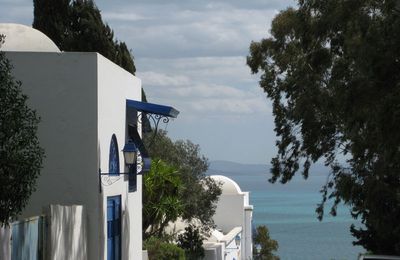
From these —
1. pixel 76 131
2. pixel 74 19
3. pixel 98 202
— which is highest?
pixel 74 19

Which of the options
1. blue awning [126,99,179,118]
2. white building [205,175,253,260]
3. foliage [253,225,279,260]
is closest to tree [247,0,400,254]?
blue awning [126,99,179,118]

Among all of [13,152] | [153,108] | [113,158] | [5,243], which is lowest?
[5,243]

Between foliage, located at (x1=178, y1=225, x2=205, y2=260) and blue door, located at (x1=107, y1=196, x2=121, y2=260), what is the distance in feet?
54.5

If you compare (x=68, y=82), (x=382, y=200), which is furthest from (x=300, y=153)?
(x=68, y=82)

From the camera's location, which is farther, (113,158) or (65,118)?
(113,158)

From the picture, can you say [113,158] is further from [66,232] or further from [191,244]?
[191,244]

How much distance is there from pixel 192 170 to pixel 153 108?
755 inches

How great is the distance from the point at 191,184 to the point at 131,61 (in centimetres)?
634

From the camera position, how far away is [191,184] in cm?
4119

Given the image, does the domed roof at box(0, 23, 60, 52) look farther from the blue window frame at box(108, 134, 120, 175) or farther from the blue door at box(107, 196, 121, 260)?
the blue door at box(107, 196, 121, 260)

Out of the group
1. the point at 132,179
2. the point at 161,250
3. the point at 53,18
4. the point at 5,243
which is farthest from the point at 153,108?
the point at 53,18

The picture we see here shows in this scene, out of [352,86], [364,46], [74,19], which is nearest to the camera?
[364,46]

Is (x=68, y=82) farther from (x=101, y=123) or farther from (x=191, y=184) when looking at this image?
(x=191, y=184)

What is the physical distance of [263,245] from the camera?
76062 millimetres
